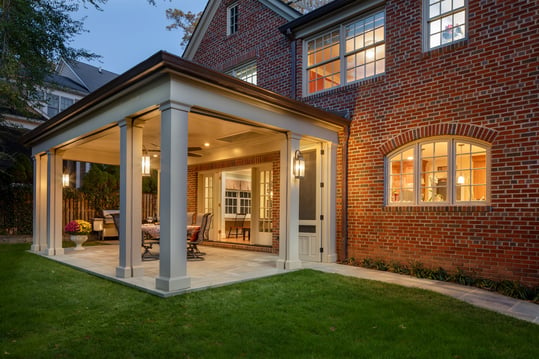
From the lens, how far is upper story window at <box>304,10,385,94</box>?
736 cm

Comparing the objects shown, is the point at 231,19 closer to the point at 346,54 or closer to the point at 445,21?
the point at 346,54

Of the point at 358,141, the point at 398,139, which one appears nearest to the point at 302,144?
the point at 358,141

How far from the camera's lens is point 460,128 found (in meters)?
5.99

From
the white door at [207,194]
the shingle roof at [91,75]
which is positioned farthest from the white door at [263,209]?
the shingle roof at [91,75]

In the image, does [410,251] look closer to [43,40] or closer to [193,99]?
[193,99]

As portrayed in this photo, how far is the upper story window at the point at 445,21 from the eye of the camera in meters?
6.22

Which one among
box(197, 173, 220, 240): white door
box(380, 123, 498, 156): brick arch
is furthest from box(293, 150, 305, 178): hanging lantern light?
box(197, 173, 220, 240): white door

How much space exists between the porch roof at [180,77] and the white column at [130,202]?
24.9 inches

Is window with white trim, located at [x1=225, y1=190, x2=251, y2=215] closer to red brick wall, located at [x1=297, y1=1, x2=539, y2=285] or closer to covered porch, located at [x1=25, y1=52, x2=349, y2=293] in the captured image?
covered porch, located at [x1=25, y1=52, x2=349, y2=293]

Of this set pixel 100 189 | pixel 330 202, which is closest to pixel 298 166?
pixel 330 202

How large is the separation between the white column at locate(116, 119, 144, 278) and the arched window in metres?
4.52

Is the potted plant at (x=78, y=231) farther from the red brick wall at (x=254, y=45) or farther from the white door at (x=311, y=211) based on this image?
the red brick wall at (x=254, y=45)

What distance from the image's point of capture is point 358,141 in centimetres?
744

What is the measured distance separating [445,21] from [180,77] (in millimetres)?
4749
